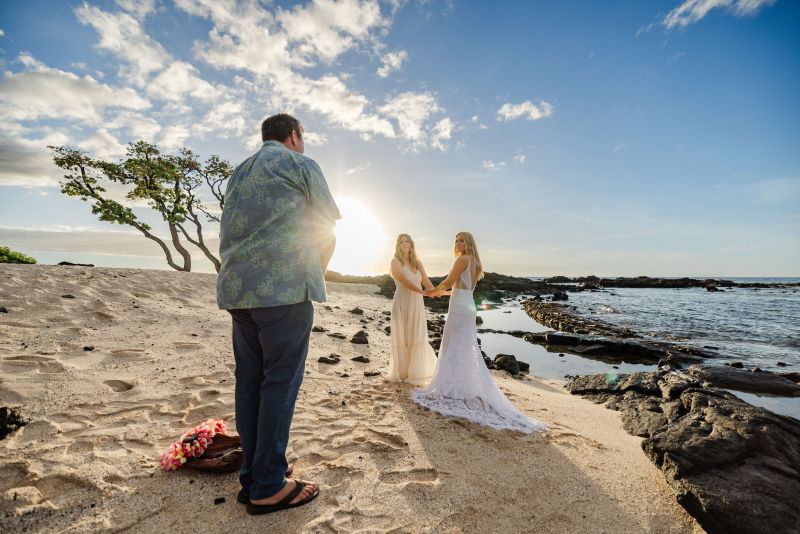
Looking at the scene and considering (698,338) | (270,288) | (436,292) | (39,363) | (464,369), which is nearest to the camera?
(270,288)

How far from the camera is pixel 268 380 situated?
2873 millimetres

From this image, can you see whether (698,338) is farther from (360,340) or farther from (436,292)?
(436,292)

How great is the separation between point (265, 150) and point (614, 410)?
25.2ft

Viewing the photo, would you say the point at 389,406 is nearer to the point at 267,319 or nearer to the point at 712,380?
the point at 267,319

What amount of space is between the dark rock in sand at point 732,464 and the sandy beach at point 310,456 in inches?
10.8

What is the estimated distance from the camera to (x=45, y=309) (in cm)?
844

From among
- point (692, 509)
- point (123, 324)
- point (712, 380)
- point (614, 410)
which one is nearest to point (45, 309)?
point (123, 324)

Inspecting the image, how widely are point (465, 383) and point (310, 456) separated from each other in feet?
9.19

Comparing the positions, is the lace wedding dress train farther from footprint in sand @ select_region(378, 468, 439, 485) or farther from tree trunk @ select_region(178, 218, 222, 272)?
tree trunk @ select_region(178, 218, 222, 272)

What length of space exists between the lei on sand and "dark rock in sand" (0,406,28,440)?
1774mm

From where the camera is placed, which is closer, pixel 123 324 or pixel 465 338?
pixel 465 338

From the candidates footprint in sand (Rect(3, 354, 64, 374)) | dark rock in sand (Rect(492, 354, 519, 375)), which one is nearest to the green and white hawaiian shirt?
footprint in sand (Rect(3, 354, 64, 374))

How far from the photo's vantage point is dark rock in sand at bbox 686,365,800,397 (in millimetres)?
9023

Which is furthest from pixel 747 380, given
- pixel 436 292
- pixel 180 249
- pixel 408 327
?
pixel 180 249
